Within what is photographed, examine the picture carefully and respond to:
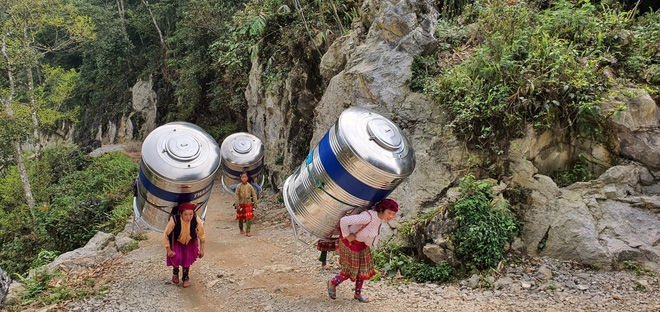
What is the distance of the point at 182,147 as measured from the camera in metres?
5.29

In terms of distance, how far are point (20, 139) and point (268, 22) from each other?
9795 mm

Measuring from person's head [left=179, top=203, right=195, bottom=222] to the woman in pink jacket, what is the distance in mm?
1873

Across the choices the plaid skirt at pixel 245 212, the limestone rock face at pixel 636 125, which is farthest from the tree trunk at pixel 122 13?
the limestone rock face at pixel 636 125

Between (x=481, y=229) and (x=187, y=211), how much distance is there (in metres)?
3.52

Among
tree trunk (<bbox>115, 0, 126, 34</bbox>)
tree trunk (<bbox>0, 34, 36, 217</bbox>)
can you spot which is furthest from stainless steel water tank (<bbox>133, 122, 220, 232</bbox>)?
tree trunk (<bbox>115, 0, 126, 34</bbox>)

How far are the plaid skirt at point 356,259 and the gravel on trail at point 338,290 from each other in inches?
16.5

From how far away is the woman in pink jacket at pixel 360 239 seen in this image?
419cm

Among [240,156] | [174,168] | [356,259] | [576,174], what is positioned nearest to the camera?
[356,259]

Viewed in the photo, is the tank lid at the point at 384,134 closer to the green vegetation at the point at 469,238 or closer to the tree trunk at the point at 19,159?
the green vegetation at the point at 469,238

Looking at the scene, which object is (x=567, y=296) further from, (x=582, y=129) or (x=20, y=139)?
(x=20, y=139)

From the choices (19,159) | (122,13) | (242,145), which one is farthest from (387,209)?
(122,13)

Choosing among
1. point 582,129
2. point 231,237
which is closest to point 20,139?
point 231,237

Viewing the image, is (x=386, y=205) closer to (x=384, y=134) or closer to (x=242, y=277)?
(x=384, y=134)

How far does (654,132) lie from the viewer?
562 cm
